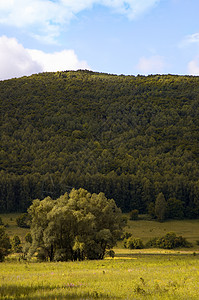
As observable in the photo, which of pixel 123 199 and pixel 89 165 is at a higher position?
pixel 89 165

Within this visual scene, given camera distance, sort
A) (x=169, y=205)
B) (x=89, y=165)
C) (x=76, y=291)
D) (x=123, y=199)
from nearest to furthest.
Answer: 1. (x=76, y=291)
2. (x=169, y=205)
3. (x=123, y=199)
4. (x=89, y=165)

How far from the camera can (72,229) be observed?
40531 mm

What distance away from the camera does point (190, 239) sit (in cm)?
8162

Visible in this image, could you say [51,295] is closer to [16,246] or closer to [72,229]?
[72,229]

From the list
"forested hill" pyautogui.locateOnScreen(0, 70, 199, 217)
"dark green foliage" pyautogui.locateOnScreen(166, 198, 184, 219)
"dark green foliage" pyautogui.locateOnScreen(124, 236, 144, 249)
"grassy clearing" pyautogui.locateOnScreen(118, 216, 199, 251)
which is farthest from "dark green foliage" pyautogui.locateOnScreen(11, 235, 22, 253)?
"dark green foliage" pyautogui.locateOnScreen(166, 198, 184, 219)

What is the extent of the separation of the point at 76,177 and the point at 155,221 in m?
37.8

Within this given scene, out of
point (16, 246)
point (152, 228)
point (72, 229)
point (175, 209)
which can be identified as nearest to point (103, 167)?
point (175, 209)

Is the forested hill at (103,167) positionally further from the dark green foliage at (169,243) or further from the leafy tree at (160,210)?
the dark green foliage at (169,243)

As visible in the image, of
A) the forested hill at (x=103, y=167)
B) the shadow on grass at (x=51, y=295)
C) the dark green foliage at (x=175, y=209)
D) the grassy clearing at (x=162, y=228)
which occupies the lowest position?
the grassy clearing at (x=162, y=228)

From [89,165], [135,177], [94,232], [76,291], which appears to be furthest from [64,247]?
[89,165]

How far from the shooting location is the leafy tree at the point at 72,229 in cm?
3907

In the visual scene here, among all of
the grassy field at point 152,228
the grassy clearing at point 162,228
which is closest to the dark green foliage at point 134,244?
the grassy field at point 152,228

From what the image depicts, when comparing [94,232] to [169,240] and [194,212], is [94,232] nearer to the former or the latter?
[169,240]

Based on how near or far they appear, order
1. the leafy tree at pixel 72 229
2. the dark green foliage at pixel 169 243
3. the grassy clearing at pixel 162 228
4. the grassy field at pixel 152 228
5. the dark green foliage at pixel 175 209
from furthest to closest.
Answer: the dark green foliage at pixel 175 209
the grassy clearing at pixel 162 228
the grassy field at pixel 152 228
the dark green foliage at pixel 169 243
the leafy tree at pixel 72 229
